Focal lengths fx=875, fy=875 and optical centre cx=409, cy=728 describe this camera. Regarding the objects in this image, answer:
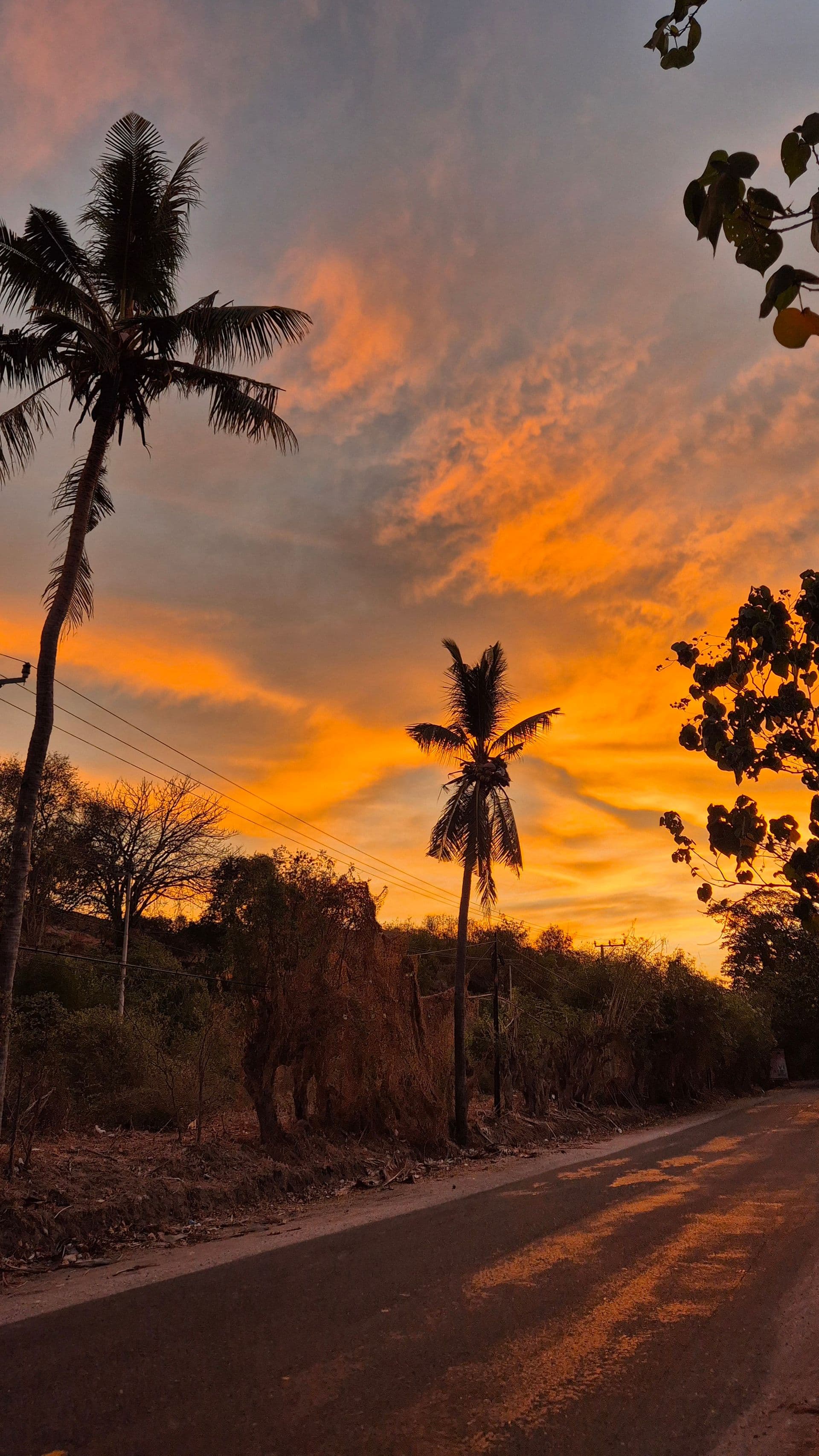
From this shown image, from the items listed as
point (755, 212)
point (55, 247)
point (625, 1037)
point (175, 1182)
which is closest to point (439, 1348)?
point (755, 212)

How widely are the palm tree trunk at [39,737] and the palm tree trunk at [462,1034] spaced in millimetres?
11188

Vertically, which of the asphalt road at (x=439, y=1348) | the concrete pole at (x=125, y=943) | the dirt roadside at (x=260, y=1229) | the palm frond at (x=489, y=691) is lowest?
the dirt roadside at (x=260, y=1229)

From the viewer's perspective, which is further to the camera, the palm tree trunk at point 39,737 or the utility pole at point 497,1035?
the utility pole at point 497,1035

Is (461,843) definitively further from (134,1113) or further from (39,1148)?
(39,1148)

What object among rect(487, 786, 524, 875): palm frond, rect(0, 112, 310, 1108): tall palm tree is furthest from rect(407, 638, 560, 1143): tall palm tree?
rect(0, 112, 310, 1108): tall palm tree

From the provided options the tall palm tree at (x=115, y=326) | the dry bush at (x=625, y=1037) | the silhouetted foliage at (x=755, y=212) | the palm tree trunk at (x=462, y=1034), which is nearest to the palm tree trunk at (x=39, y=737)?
the tall palm tree at (x=115, y=326)

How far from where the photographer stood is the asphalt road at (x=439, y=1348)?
4246 millimetres

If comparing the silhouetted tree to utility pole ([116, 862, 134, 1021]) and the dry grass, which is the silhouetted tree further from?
the dry grass

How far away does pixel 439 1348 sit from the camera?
544cm

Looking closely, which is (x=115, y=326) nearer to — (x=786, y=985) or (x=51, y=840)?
(x=51, y=840)

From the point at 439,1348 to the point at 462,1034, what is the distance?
48.6 feet

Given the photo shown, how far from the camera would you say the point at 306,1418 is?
4.41m

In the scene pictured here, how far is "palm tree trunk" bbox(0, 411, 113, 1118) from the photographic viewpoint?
1029 centimetres

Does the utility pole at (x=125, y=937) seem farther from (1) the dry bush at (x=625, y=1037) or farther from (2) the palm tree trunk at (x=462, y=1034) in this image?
(1) the dry bush at (x=625, y=1037)
